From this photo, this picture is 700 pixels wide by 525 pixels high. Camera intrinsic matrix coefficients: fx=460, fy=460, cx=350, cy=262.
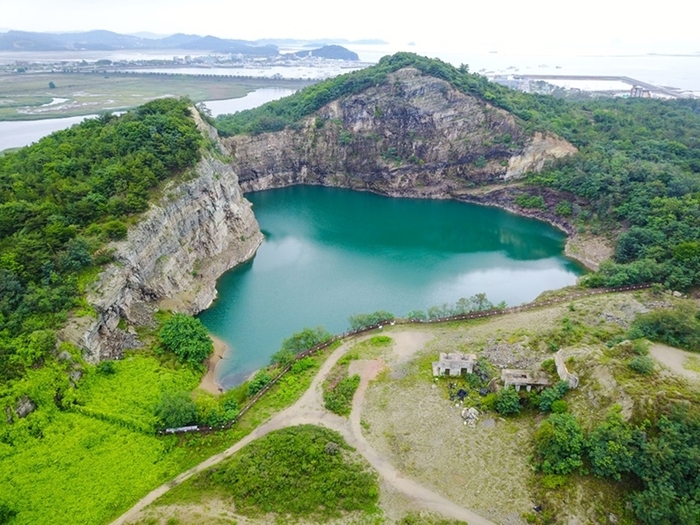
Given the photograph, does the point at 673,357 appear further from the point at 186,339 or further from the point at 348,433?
the point at 186,339

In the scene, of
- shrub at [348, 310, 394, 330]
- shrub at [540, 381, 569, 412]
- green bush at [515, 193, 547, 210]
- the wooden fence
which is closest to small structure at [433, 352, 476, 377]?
shrub at [540, 381, 569, 412]

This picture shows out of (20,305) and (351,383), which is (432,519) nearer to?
(351,383)

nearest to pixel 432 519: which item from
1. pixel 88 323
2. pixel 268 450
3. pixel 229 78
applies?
pixel 268 450

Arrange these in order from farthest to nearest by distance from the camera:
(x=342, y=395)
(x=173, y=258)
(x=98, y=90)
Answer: (x=98, y=90)
(x=173, y=258)
(x=342, y=395)

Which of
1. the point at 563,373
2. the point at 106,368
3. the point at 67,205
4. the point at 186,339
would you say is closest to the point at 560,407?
the point at 563,373

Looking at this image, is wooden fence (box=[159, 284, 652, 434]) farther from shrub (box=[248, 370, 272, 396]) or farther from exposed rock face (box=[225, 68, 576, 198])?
exposed rock face (box=[225, 68, 576, 198])
